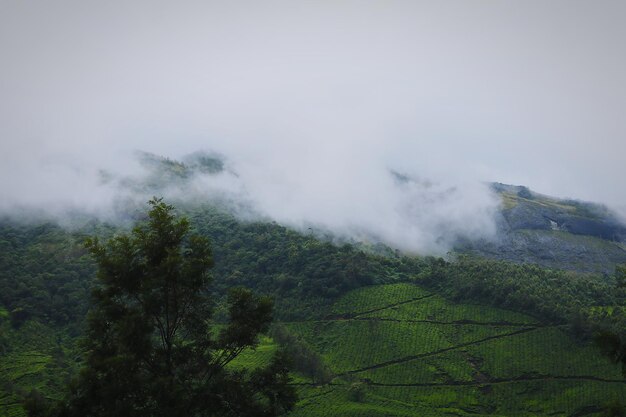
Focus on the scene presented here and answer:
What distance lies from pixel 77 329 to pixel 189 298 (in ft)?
342

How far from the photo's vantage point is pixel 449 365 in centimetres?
9312

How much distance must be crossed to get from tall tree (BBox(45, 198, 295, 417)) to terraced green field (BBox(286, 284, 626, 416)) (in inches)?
2331

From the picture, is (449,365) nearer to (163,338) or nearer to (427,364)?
(427,364)

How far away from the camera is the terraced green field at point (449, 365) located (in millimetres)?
80750

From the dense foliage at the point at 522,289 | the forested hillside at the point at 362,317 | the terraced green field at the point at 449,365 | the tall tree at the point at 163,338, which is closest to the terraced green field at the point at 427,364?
the terraced green field at the point at 449,365

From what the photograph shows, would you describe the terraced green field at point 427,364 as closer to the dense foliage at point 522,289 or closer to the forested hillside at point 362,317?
the forested hillside at point 362,317

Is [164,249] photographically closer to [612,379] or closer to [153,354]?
[153,354]

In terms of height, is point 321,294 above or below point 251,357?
above

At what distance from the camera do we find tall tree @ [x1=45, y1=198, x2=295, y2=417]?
780 inches

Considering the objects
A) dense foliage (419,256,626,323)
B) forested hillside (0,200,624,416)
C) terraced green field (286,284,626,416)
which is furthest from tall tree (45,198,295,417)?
dense foliage (419,256,626,323)

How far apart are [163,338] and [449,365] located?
8136 cm

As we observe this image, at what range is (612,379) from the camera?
8238cm

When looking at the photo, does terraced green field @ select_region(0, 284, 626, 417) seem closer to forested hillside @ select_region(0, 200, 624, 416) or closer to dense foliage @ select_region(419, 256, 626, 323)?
forested hillside @ select_region(0, 200, 624, 416)

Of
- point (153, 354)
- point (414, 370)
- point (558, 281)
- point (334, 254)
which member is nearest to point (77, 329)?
point (334, 254)
